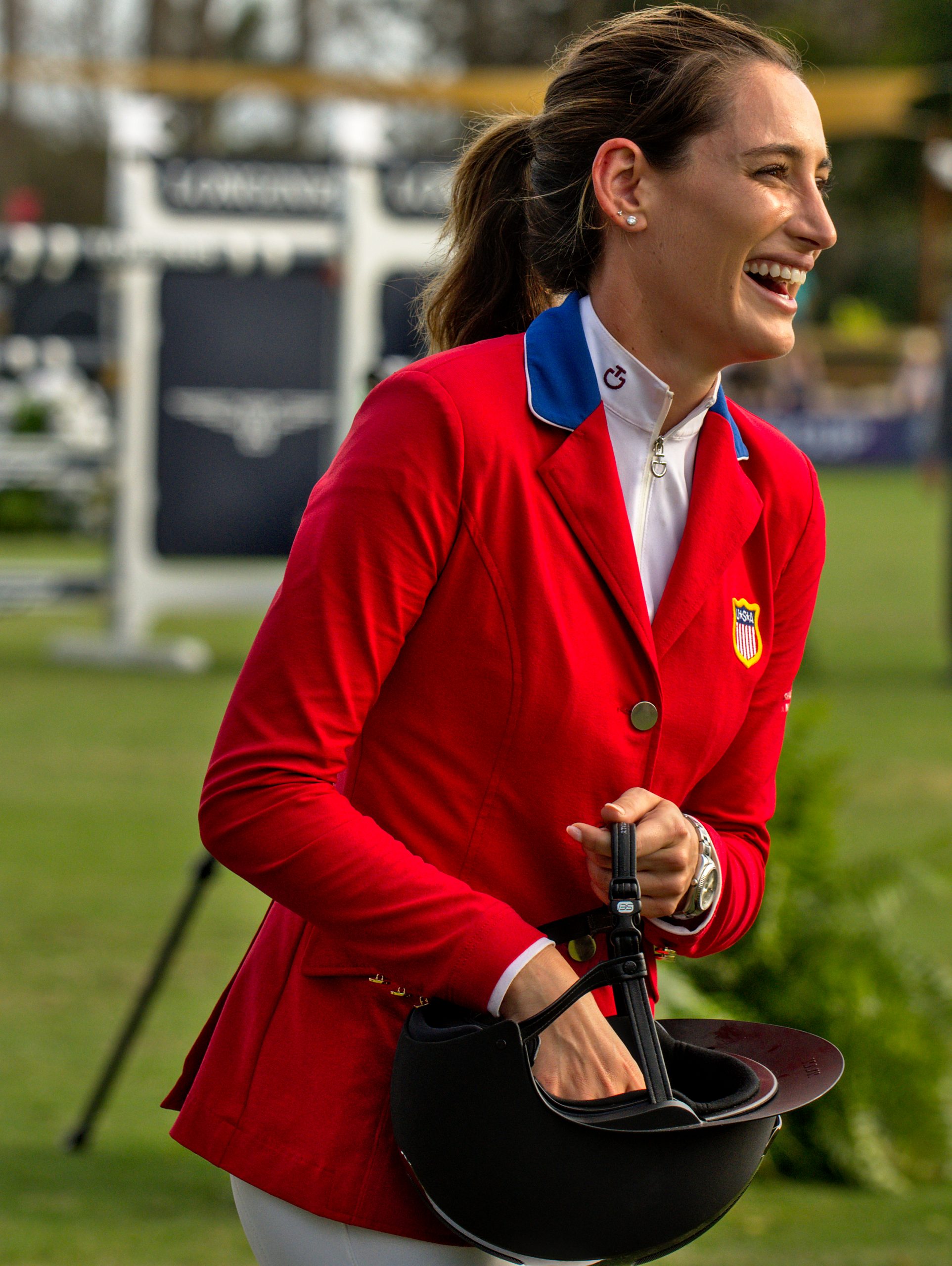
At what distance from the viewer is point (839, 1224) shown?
12.0 ft

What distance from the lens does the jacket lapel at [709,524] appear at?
1646 mm

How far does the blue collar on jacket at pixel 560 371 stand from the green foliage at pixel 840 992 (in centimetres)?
245

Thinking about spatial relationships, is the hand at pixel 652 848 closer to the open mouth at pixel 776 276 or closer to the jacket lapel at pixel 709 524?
the jacket lapel at pixel 709 524

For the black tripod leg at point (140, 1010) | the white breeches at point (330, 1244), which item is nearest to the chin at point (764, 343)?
the white breeches at point (330, 1244)

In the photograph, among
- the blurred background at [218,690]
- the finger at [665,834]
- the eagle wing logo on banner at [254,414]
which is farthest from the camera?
the eagle wing logo on banner at [254,414]

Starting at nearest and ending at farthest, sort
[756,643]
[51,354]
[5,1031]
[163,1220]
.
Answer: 1. [756,643]
2. [163,1220]
3. [5,1031]
4. [51,354]

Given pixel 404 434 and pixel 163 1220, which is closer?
pixel 404 434

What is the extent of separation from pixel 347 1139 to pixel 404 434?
0.62 meters

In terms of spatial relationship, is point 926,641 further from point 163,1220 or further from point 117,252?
point 163,1220

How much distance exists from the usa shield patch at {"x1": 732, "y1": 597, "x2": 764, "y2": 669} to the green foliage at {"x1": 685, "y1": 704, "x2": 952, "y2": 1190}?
7.45 ft

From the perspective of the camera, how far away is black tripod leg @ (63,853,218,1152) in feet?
11.5

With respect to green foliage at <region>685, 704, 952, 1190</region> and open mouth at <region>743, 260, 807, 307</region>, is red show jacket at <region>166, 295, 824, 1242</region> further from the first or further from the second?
green foliage at <region>685, 704, 952, 1190</region>

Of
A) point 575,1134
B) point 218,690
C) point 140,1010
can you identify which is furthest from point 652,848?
point 218,690

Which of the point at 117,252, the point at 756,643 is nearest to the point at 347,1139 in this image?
the point at 756,643
